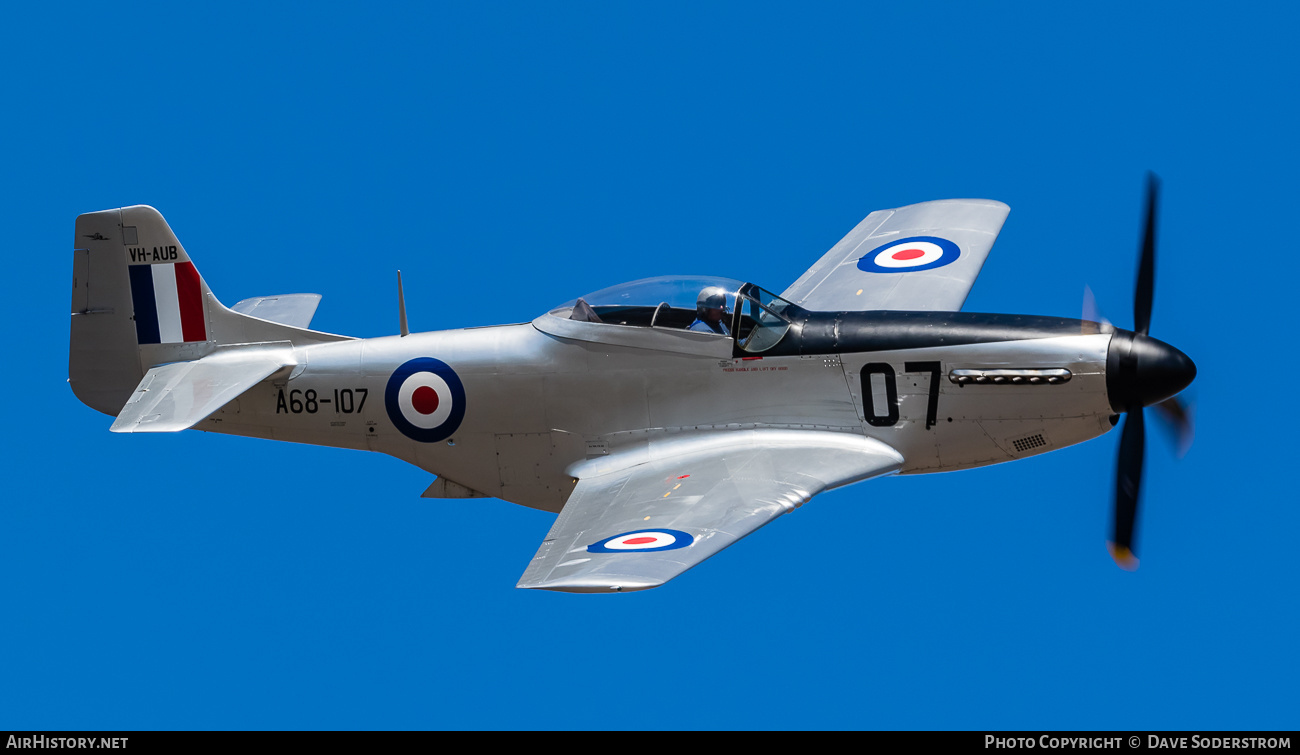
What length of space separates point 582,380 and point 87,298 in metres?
3.69

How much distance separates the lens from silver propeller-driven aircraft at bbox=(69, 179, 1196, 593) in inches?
444

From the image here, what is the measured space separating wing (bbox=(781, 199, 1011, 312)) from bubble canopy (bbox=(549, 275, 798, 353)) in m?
1.07

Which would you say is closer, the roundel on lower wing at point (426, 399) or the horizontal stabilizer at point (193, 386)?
the horizontal stabilizer at point (193, 386)

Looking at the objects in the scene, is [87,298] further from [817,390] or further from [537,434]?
[817,390]

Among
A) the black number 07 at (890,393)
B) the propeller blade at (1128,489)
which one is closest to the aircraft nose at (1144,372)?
the propeller blade at (1128,489)

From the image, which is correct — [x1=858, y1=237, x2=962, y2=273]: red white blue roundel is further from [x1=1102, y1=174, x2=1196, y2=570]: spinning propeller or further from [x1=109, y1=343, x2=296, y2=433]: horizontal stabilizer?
[x1=109, y1=343, x2=296, y2=433]: horizontal stabilizer

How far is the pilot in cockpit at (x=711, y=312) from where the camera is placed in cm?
1191

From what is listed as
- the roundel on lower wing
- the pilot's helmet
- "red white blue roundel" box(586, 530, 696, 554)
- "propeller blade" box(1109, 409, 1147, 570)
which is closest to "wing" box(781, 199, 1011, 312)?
the pilot's helmet

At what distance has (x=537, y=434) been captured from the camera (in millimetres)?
12234

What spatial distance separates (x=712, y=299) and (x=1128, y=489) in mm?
2907

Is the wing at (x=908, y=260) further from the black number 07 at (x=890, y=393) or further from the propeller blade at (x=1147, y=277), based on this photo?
the propeller blade at (x=1147, y=277)

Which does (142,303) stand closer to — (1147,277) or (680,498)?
(680,498)

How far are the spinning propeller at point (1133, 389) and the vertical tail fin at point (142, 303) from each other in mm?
5557

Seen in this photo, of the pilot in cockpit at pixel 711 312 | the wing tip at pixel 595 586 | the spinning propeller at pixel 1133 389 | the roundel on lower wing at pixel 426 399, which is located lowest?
the wing tip at pixel 595 586
